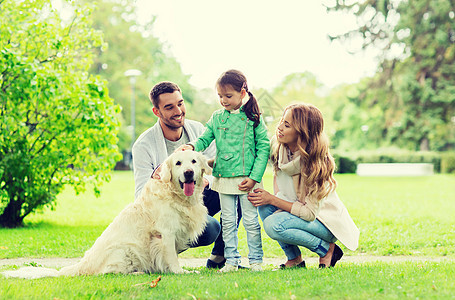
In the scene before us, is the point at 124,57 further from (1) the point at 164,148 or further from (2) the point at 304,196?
(2) the point at 304,196

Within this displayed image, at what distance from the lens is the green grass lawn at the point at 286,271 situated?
150 inches

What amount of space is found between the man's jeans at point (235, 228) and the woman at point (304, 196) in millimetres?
115

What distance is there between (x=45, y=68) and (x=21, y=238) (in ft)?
9.90

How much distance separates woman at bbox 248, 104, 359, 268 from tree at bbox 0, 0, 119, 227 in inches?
191

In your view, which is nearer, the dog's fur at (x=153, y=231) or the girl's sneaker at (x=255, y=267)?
the dog's fur at (x=153, y=231)

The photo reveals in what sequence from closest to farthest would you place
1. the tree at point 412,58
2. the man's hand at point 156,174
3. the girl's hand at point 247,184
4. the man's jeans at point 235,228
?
the girl's hand at point 247,184 < the man's jeans at point 235,228 < the man's hand at point 156,174 < the tree at point 412,58

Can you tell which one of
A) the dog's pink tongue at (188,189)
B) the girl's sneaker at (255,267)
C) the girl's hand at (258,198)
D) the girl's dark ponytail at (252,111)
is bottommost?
the girl's sneaker at (255,267)

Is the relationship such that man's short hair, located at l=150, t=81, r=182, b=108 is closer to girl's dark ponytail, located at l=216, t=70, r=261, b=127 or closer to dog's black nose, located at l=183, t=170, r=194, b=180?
girl's dark ponytail, located at l=216, t=70, r=261, b=127

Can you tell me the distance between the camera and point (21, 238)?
8.24 metres

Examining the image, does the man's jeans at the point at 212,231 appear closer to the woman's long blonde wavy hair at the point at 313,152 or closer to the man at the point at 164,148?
the man at the point at 164,148

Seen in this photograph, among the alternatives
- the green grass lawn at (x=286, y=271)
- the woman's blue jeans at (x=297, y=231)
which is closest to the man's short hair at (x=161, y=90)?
the woman's blue jeans at (x=297, y=231)

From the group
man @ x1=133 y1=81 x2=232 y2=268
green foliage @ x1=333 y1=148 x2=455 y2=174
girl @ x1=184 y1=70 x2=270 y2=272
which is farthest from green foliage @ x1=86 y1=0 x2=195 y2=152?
girl @ x1=184 y1=70 x2=270 y2=272

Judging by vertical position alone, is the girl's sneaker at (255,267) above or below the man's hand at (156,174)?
below

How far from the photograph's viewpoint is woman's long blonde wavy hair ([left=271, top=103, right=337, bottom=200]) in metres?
4.87
